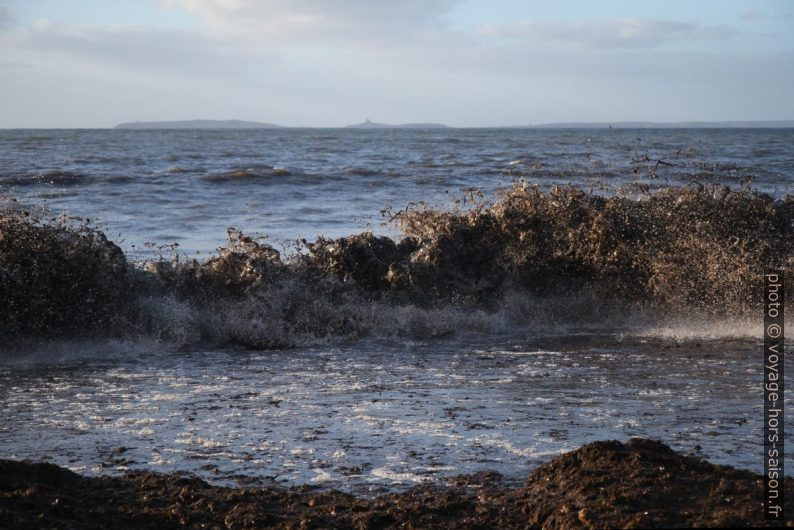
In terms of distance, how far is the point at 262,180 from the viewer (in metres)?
22.5

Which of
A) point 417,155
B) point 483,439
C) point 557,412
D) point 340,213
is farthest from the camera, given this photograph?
point 417,155

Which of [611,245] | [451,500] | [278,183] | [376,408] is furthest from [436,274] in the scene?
[278,183]

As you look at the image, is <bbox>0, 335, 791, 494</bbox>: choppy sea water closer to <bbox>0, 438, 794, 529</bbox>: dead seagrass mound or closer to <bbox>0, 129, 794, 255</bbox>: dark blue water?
<bbox>0, 438, 794, 529</bbox>: dead seagrass mound

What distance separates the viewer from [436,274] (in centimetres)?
923

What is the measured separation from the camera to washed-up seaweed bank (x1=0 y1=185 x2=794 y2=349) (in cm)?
782

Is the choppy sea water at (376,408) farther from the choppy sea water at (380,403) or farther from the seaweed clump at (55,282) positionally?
the seaweed clump at (55,282)

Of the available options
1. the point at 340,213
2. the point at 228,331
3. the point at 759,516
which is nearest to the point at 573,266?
the point at 228,331

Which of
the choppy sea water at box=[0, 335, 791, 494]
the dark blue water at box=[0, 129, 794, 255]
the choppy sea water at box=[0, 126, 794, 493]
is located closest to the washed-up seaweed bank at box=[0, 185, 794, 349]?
the choppy sea water at box=[0, 126, 794, 493]

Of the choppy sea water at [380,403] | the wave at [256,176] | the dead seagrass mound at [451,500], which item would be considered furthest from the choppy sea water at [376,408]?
the wave at [256,176]

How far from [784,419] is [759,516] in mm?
1973

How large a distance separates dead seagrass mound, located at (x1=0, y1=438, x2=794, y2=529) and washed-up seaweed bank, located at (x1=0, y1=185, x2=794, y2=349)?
374 centimetres

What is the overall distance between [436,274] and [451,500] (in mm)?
5562

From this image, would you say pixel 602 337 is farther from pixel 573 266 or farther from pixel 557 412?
pixel 557 412

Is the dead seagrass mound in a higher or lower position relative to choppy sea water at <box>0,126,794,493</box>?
higher
